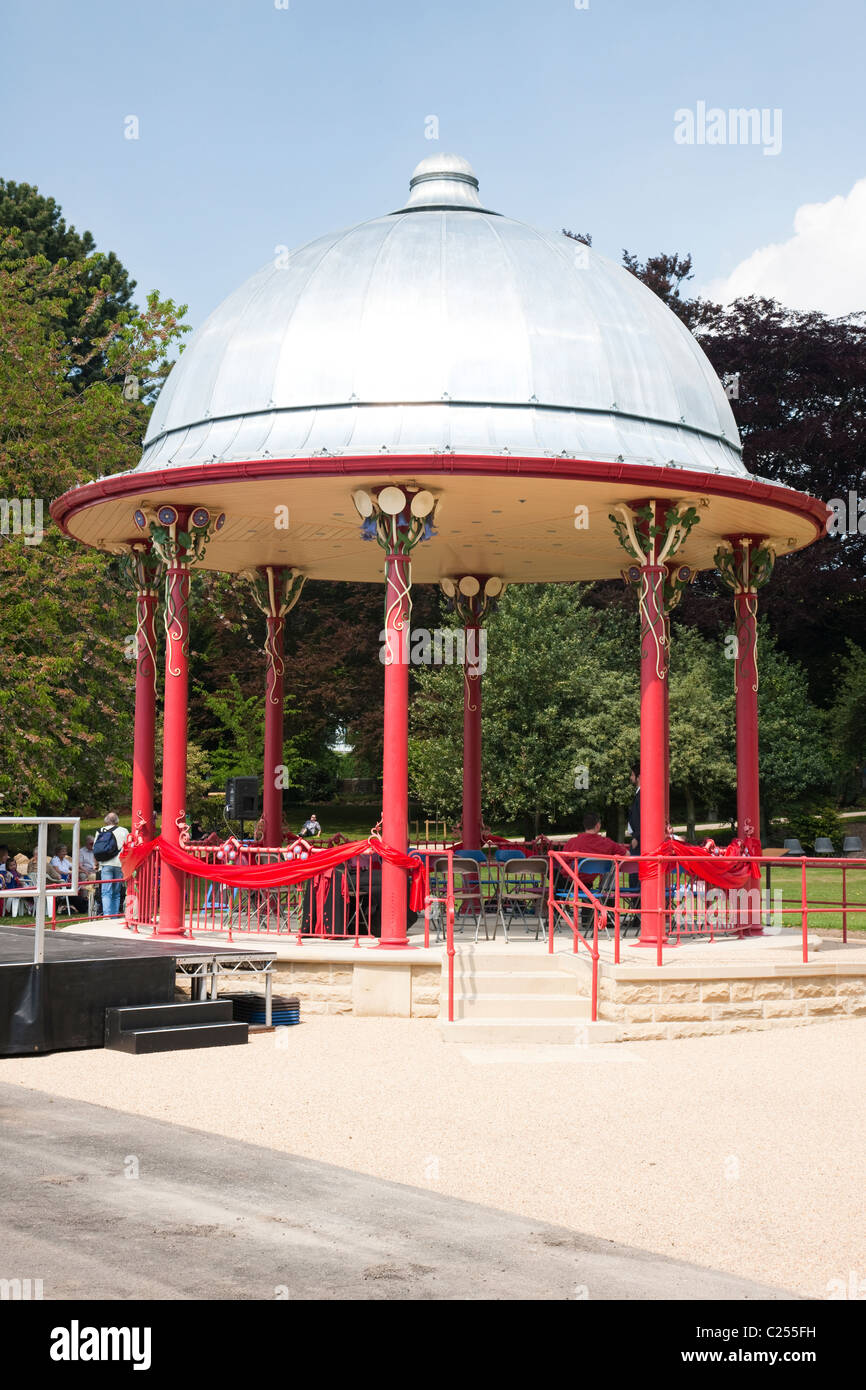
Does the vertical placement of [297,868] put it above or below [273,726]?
below

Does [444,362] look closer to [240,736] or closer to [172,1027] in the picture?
[172,1027]

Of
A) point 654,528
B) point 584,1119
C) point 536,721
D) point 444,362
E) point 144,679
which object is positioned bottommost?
point 584,1119

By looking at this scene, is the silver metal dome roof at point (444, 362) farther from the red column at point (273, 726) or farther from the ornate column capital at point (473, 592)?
the ornate column capital at point (473, 592)

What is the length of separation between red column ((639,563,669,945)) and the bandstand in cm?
2

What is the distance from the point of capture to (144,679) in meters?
16.8

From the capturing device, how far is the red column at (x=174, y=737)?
48.2 ft

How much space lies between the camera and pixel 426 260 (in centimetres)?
1499

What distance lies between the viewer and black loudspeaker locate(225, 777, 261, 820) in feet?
64.4

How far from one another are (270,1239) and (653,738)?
8.81 m

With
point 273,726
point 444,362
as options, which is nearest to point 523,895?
point 273,726

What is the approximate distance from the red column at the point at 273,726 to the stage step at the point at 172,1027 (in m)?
6.59

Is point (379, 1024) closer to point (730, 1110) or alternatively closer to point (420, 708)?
point (730, 1110)

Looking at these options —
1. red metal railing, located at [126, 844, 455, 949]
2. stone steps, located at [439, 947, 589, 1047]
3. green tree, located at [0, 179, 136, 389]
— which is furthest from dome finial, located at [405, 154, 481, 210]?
green tree, located at [0, 179, 136, 389]
